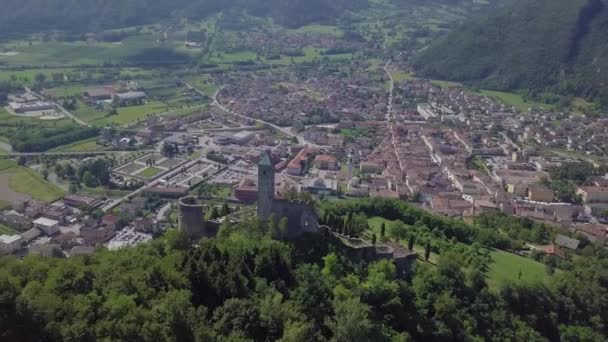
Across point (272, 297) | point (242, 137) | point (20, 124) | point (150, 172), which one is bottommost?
point (150, 172)

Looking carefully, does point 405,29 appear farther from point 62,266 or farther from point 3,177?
point 62,266

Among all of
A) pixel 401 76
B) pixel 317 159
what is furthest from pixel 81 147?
pixel 401 76

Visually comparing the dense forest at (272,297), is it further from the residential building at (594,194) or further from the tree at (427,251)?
the residential building at (594,194)

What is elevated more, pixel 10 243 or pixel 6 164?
pixel 6 164

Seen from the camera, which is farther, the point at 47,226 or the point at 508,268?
the point at 47,226

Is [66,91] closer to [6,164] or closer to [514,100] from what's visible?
[6,164]

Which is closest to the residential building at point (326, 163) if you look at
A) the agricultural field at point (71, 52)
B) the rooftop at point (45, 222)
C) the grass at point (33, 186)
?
the grass at point (33, 186)

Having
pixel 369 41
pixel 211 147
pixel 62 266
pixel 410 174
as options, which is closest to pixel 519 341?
pixel 62 266

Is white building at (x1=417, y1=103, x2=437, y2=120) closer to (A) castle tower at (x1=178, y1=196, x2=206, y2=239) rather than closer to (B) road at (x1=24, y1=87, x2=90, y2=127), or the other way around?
(B) road at (x1=24, y1=87, x2=90, y2=127)
